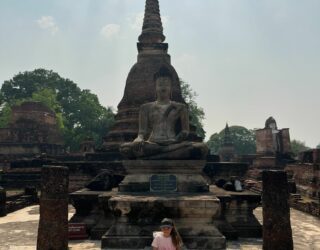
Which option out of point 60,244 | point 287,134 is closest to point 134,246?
point 60,244

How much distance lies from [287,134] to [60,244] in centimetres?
3152

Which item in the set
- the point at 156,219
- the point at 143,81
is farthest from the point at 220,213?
the point at 143,81

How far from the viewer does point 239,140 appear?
300ft

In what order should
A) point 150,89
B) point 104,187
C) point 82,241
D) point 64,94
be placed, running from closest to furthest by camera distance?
1. point 82,241
2. point 104,187
3. point 150,89
4. point 64,94

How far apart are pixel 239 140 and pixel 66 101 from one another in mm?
50524

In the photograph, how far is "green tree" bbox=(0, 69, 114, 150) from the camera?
1854 inches

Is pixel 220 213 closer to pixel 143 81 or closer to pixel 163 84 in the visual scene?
pixel 163 84

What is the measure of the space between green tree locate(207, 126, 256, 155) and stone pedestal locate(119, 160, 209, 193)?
8206 cm

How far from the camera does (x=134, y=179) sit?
791 centimetres

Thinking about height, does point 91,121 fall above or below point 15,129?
above

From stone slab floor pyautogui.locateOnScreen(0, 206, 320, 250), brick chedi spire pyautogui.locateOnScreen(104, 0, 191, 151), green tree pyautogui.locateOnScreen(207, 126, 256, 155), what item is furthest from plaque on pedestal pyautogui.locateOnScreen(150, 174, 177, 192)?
green tree pyautogui.locateOnScreen(207, 126, 256, 155)

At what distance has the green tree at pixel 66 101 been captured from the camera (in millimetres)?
47094

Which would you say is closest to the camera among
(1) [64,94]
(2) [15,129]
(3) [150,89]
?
(3) [150,89]

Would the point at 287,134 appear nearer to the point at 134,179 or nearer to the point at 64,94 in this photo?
the point at 134,179
